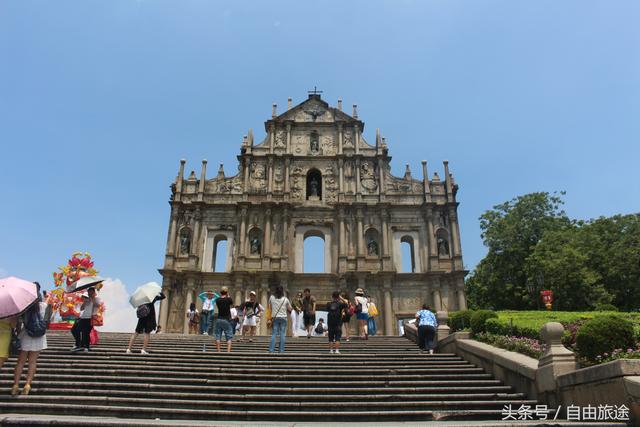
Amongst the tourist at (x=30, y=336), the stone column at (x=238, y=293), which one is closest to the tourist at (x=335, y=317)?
the tourist at (x=30, y=336)

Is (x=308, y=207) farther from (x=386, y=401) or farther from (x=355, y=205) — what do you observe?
(x=386, y=401)

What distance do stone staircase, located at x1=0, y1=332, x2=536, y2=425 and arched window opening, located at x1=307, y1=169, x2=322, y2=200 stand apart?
18.2 meters

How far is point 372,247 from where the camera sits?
26641 millimetres

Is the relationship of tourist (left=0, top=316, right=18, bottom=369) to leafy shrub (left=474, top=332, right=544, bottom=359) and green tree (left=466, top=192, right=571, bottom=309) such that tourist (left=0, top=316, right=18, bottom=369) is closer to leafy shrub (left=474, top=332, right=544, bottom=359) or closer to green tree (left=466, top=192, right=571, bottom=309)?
leafy shrub (left=474, top=332, right=544, bottom=359)

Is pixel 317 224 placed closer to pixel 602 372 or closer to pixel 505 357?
pixel 505 357

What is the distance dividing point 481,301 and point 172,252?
896 inches

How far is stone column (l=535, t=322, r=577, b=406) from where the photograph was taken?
7.02 meters

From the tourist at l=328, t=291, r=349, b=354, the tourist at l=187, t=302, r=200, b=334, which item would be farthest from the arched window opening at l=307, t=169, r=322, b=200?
the tourist at l=328, t=291, r=349, b=354

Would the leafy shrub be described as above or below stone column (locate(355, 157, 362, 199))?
below

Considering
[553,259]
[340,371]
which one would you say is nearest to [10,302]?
[340,371]

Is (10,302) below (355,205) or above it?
below

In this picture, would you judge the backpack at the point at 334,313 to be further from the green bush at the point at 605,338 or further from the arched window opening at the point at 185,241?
the arched window opening at the point at 185,241

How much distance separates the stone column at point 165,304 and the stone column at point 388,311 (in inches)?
469

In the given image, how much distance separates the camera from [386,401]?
7.50 m
